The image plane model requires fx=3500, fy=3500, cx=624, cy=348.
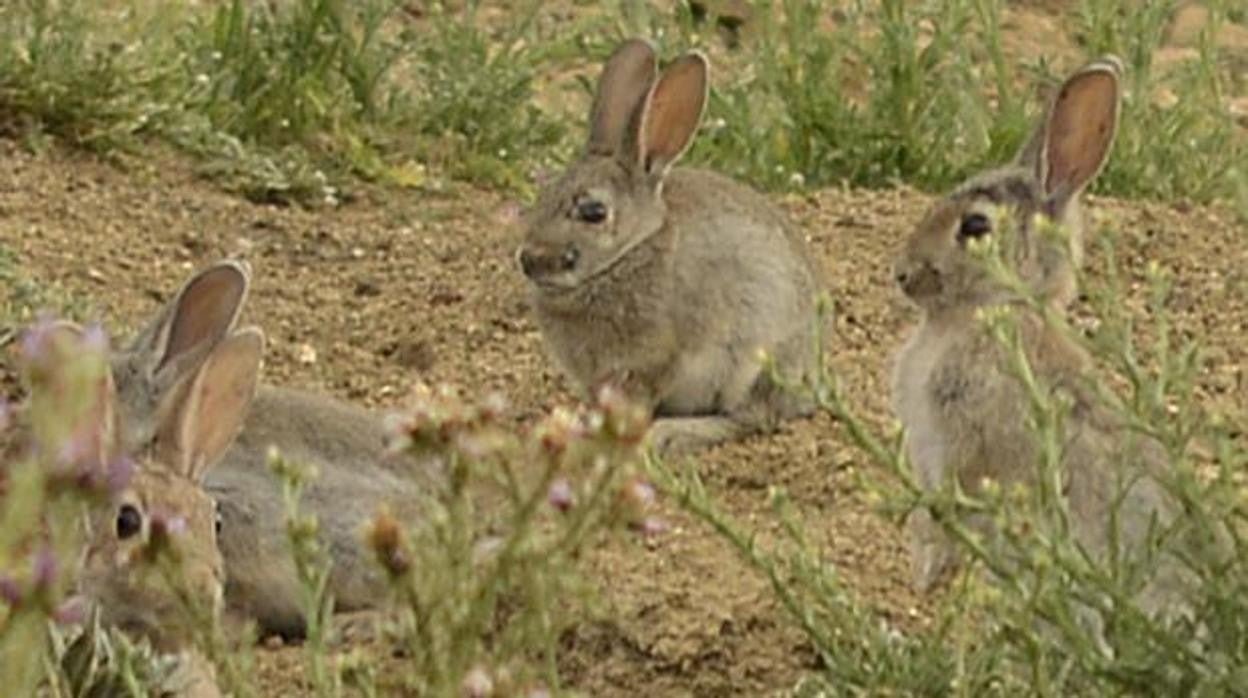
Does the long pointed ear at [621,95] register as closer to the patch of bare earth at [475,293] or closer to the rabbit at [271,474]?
the patch of bare earth at [475,293]

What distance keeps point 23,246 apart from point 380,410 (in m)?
1.07

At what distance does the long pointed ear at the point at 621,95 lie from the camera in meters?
7.48

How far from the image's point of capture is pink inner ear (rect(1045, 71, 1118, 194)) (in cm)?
613

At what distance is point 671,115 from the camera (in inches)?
295

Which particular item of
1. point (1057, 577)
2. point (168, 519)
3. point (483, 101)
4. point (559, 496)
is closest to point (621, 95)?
point (483, 101)

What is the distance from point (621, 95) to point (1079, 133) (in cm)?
155

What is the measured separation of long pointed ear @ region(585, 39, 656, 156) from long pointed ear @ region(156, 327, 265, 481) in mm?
2432

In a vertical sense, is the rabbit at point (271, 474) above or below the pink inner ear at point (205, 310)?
below

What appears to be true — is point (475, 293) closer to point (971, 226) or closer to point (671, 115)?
point (671, 115)

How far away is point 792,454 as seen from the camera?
22.4 ft

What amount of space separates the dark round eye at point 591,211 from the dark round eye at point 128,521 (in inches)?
113

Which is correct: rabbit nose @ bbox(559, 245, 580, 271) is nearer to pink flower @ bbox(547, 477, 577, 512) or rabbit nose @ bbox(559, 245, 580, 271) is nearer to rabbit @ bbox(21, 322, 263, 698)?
rabbit @ bbox(21, 322, 263, 698)

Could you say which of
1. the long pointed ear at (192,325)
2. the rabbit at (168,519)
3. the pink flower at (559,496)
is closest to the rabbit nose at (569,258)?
the long pointed ear at (192,325)

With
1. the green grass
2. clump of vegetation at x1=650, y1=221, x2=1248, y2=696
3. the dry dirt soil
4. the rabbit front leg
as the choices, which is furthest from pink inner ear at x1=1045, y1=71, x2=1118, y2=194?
clump of vegetation at x1=650, y1=221, x2=1248, y2=696
